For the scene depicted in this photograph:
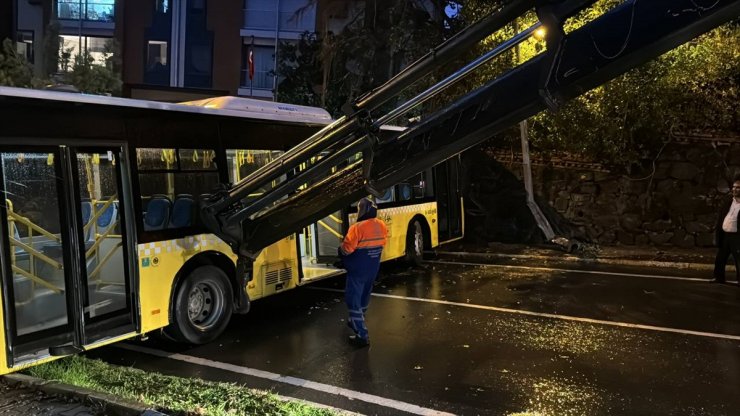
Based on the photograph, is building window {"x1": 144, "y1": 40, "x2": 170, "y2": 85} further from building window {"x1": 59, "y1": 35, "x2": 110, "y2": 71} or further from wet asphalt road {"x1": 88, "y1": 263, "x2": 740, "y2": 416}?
wet asphalt road {"x1": 88, "y1": 263, "x2": 740, "y2": 416}

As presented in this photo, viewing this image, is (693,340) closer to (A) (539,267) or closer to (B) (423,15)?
(A) (539,267)

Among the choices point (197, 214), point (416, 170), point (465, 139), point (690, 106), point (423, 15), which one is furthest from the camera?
point (423, 15)

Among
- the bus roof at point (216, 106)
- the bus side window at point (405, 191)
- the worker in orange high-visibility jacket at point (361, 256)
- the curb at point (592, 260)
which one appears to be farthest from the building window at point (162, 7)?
the worker in orange high-visibility jacket at point (361, 256)

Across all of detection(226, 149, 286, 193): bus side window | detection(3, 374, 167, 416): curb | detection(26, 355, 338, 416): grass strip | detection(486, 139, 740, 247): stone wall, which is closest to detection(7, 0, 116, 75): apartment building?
detection(226, 149, 286, 193): bus side window

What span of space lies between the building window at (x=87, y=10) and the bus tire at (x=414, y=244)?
71.6 feet

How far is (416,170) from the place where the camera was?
216 inches

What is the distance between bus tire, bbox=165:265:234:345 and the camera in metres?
6.66

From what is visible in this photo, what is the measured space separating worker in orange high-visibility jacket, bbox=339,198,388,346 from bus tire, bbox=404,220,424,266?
205 inches

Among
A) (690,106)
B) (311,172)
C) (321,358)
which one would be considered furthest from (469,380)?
(690,106)

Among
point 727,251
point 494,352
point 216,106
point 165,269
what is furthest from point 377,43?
point 494,352

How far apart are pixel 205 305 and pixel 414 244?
5774mm

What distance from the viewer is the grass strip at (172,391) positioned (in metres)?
4.61

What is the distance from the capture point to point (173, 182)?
673 cm

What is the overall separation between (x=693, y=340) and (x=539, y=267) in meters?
5.25
